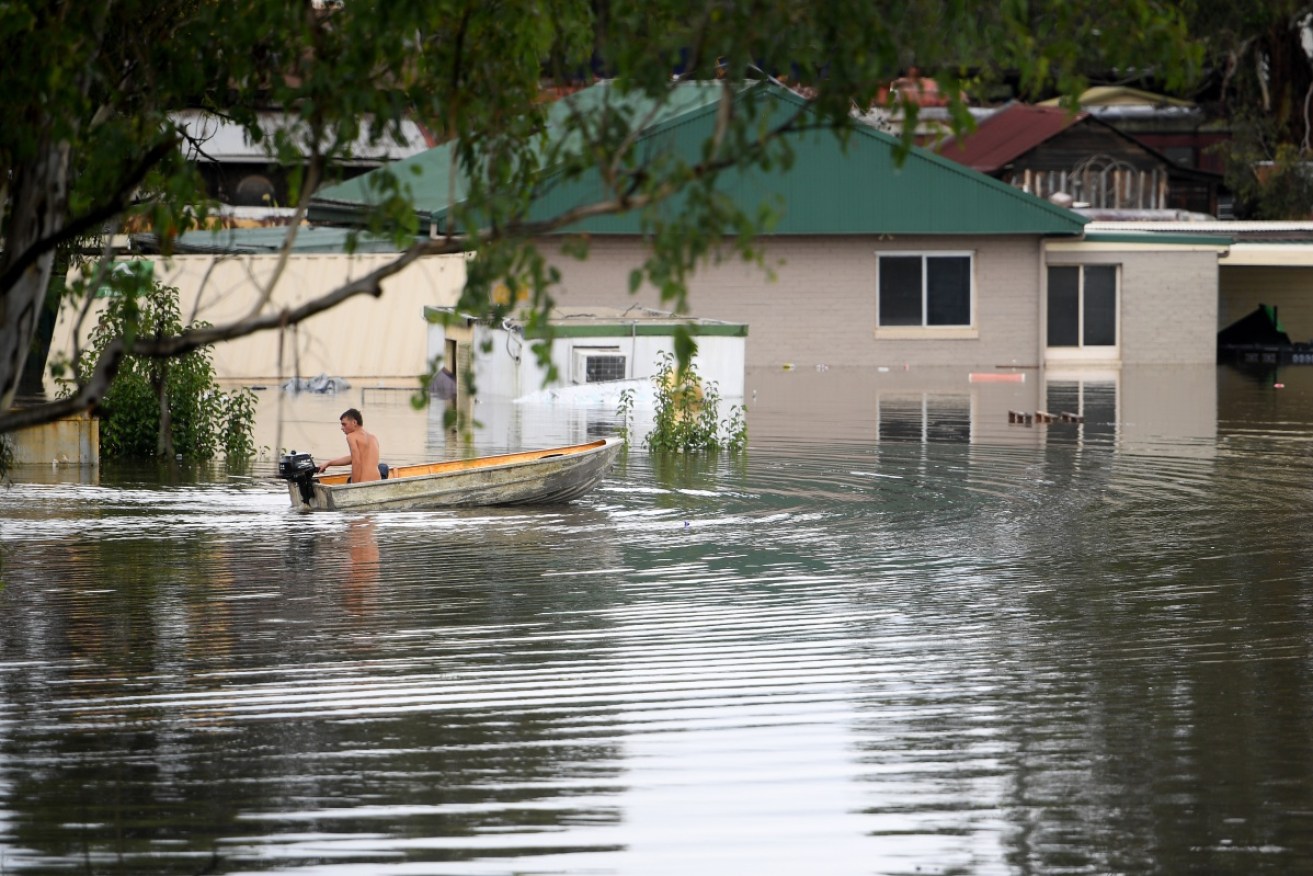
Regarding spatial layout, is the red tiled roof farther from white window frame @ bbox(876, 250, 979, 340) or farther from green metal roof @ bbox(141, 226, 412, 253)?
green metal roof @ bbox(141, 226, 412, 253)

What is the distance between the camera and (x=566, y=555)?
636 inches

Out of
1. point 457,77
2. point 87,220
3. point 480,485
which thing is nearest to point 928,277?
point 480,485

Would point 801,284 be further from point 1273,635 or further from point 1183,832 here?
point 1183,832

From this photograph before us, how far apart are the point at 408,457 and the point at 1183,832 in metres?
17.2

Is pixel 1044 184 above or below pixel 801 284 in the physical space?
above

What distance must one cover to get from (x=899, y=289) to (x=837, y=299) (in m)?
1.55

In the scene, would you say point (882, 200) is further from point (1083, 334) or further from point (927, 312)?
point (1083, 334)

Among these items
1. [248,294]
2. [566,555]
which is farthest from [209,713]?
[248,294]

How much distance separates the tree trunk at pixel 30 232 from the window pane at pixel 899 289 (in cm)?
3973

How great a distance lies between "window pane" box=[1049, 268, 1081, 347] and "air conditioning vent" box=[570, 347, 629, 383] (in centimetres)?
1721

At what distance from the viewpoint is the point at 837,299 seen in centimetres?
4666

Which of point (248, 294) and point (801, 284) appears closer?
point (248, 294)

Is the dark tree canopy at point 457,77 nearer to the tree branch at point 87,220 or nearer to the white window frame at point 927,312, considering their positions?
the tree branch at point 87,220

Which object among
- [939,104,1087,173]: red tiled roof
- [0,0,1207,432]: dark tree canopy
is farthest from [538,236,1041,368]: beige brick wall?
[0,0,1207,432]: dark tree canopy
